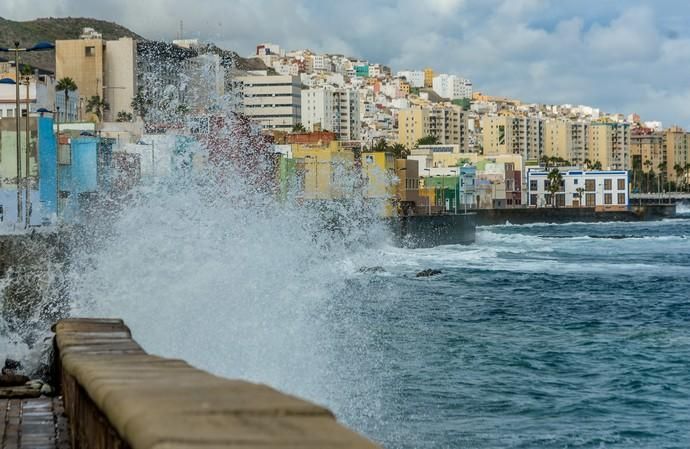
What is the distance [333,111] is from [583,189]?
51.8m

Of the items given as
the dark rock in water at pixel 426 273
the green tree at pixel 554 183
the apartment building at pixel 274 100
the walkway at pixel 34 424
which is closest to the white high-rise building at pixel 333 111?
the apartment building at pixel 274 100

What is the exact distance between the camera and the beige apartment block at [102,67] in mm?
132250

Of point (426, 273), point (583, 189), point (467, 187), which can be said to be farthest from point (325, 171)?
point (583, 189)

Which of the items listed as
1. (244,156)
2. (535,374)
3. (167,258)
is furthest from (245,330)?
(244,156)

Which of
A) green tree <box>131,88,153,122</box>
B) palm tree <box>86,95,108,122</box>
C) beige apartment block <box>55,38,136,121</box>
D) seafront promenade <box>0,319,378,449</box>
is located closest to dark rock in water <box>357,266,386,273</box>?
seafront promenade <box>0,319,378,449</box>

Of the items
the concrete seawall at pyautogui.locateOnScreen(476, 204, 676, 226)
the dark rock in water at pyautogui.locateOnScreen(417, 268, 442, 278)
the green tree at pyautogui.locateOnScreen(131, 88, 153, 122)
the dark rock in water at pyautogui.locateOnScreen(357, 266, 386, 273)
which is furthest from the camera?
the concrete seawall at pyautogui.locateOnScreen(476, 204, 676, 226)

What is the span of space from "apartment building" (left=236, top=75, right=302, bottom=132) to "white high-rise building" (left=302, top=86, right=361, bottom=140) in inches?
157

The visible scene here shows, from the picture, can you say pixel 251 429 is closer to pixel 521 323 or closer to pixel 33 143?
pixel 521 323

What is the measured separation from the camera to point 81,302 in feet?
36.8

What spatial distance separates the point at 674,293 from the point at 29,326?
3030cm

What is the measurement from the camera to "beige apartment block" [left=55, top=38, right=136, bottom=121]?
132m

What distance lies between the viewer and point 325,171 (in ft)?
280

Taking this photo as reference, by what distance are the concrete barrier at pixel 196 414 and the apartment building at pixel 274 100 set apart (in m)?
172

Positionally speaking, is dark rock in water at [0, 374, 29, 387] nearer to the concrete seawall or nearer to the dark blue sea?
the dark blue sea
